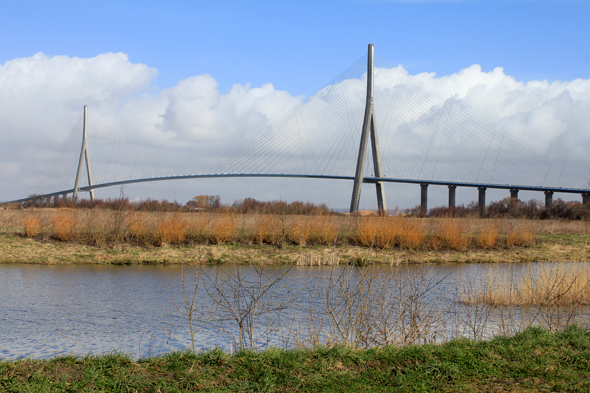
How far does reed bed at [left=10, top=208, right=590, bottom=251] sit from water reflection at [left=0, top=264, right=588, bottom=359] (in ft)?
15.6

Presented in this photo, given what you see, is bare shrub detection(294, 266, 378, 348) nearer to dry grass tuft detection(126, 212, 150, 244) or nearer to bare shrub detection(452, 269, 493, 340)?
bare shrub detection(452, 269, 493, 340)

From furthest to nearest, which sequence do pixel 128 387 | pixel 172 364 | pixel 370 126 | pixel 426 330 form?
1. pixel 370 126
2. pixel 426 330
3. pixel 172 364
4. pixel 128 387

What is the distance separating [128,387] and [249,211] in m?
18.3

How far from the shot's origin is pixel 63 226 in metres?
19.2

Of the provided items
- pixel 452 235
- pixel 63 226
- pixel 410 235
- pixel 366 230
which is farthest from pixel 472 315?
pixel 63 226

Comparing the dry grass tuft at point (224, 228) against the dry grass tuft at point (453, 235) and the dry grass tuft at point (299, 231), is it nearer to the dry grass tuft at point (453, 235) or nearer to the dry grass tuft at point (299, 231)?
the dry grass tuft at point (299, 231)

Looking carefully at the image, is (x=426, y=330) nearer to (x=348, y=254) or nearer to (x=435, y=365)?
(x=435, y=365)

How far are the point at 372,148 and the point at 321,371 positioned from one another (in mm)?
32042

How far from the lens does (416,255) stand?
2005 cm

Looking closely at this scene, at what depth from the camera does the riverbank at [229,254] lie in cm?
1719

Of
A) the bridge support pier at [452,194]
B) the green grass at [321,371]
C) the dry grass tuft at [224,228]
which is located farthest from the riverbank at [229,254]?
the bridge support pier at [452,194]

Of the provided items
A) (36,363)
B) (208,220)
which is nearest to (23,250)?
(208,220)

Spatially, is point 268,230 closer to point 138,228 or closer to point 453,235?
point 138,228

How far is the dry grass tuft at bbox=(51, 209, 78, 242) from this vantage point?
1917cm
